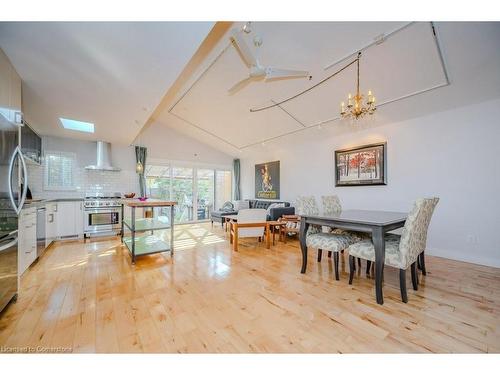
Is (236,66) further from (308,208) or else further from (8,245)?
(8,245)

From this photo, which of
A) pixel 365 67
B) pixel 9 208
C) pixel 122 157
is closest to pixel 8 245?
pixel 9 208

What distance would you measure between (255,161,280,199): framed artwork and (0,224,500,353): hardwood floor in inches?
141

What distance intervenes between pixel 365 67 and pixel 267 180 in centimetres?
425

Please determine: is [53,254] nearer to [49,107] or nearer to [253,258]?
[49,107]

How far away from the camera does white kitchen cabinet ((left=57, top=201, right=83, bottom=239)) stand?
14.0 ft

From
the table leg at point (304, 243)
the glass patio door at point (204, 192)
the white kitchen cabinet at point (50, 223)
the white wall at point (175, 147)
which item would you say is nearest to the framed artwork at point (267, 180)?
the white wall at point (175, 147)

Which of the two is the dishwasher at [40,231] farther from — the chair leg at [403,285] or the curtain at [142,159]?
the chair leg at [403,285]

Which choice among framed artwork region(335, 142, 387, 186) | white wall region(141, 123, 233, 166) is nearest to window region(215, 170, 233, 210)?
white wall region(141, 123, 233, 166)

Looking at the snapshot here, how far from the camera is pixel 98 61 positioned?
2.05 m

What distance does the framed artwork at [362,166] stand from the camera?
13.3ft

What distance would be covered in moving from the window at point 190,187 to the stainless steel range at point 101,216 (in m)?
1.47

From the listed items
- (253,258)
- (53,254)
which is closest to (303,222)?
(253,258)

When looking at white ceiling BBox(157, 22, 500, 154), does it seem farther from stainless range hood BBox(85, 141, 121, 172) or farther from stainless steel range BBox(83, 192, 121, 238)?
stainless steel range BBox(83, 192, 121, 238)

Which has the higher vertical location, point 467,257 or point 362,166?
point 362,166
